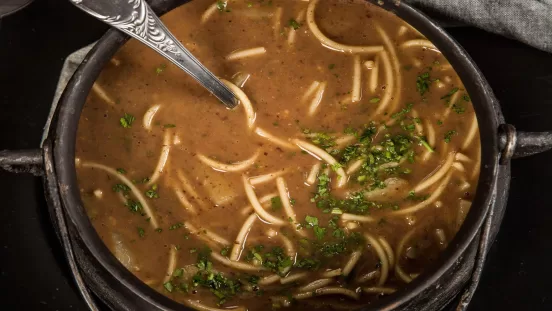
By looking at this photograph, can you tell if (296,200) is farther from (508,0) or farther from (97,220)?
(508,0)

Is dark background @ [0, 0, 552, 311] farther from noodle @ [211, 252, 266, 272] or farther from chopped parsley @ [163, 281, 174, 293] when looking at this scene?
noodle @ [211, 252, 266, 272]

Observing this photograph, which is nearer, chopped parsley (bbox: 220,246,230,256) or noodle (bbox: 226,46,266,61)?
chopped parsley (bbox: 220,246,230,256)

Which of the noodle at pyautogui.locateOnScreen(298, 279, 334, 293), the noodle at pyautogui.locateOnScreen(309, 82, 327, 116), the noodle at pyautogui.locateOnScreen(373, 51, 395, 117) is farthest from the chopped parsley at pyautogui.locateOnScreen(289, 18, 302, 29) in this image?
the noodle at pyautogui.locateOnScreen(298, 279, 334, 293)

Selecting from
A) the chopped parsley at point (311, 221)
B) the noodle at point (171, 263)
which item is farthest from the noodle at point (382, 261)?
the noodle at point (171, 263)

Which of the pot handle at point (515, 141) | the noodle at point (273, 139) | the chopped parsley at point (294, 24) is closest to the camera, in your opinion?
the pot handle at point (515, 141)

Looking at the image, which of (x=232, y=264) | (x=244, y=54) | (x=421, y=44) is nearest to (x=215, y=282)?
(x=232, y=264)

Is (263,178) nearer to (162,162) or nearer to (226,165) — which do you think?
(226,165)

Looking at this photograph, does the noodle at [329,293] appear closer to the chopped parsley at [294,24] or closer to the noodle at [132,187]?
the noodle at [132,187]
